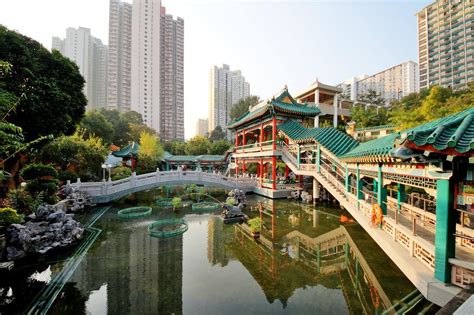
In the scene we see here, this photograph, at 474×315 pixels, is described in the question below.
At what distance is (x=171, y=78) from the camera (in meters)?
67.6

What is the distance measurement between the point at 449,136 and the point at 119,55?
3002 inches

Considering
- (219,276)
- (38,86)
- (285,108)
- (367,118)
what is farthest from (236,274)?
(367,118)

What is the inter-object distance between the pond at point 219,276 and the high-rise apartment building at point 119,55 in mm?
64727

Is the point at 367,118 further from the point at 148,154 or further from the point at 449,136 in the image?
the point at 148,154

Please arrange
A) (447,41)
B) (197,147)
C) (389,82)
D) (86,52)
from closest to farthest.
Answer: (197,147) → (447,41) → (86,52) → (389,82)

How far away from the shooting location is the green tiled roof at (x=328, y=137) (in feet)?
36.4

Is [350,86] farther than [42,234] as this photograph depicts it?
Yes

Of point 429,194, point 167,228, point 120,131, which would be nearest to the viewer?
point 429,194

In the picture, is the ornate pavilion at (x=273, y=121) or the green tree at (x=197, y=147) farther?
the green tree at (x=197, y=147)

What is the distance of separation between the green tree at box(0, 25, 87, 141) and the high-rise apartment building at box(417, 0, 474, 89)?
207ft

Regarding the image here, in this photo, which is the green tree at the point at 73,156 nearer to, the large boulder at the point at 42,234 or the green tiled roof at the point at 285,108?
the large boulder at the point at 42,234

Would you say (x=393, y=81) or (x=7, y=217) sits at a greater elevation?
(x=393, y=81)

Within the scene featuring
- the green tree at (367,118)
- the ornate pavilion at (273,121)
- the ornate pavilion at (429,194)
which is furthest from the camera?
the green tree at (367,118)

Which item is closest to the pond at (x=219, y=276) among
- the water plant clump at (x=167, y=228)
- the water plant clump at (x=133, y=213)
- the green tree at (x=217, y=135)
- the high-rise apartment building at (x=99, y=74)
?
the water plant clump at (x=167, y=228)
